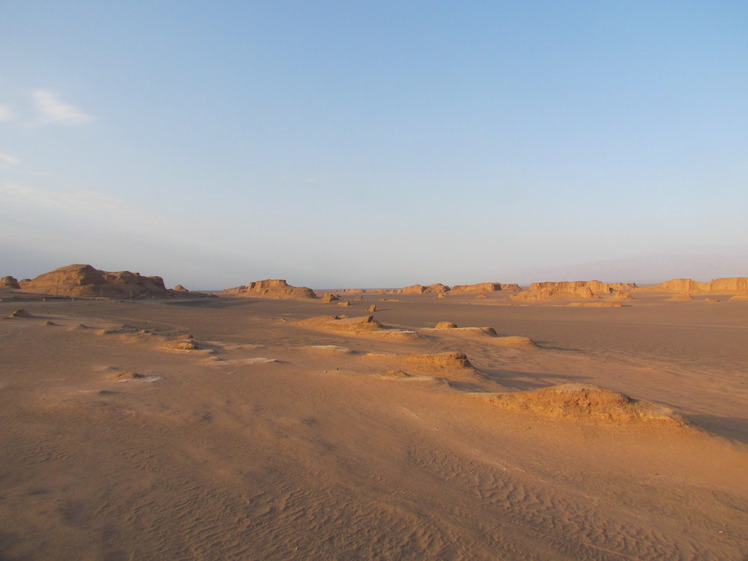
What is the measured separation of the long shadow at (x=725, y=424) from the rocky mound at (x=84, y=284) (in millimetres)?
43497

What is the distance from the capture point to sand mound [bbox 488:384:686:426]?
582cm

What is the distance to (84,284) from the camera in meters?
40.0

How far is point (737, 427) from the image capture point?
6.69 metres

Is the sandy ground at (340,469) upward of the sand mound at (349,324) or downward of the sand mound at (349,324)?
downward

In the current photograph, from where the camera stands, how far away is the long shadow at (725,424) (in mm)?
6135

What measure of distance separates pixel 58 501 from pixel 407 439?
134 inches

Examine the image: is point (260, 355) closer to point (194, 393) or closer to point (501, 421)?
point (194, 393)

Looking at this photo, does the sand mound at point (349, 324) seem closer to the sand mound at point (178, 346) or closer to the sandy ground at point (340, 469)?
the sand mound at point (178, 346)

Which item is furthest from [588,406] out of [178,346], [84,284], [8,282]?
[8,282]

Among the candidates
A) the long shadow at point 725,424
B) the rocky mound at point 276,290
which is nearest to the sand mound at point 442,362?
the long shadow at point 725,424

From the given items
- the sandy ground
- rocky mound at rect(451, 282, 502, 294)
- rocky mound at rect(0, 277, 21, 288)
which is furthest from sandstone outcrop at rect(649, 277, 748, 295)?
rocky mound at rect(0, 277, 21, 288)

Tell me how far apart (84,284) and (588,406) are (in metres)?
44.5

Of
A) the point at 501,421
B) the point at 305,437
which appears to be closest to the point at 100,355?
the point at 305,437

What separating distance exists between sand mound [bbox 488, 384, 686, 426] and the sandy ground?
14 centimetres
